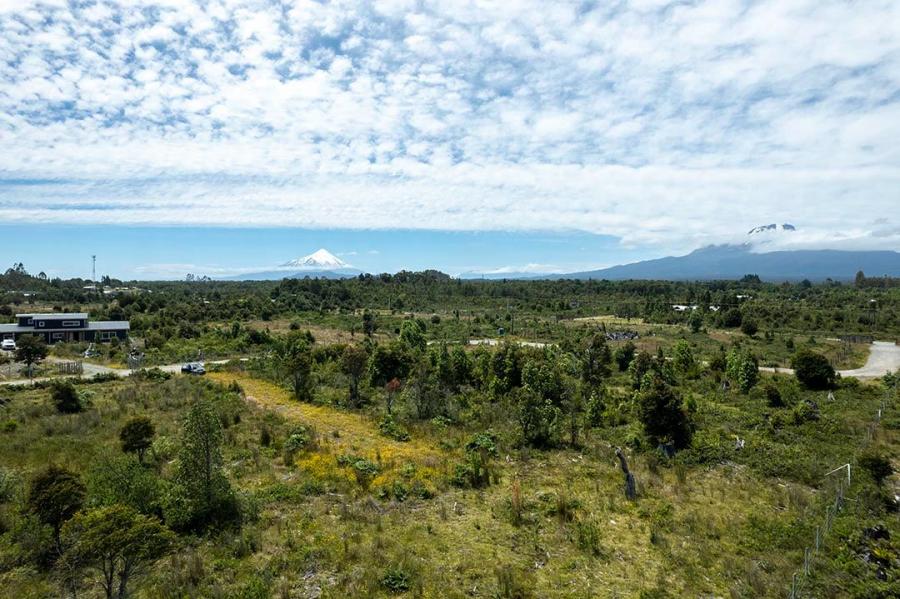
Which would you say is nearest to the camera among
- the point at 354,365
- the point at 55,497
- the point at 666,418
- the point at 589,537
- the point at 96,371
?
the point at 55,497

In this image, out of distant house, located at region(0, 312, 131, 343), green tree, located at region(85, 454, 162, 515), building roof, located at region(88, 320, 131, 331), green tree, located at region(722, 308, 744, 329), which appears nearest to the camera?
green tree, located at region(85, 454, 162, 515)

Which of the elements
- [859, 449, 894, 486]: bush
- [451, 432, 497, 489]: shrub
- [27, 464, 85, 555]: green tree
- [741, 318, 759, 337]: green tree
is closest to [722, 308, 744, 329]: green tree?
[741, 318, 759, 337]: green tree

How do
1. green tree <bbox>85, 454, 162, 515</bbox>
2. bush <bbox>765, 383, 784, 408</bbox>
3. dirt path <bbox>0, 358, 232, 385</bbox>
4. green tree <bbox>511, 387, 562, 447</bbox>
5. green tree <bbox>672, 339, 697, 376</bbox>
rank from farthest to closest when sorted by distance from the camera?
green tree <bbox>672, 339, 697, 376</bbox>, dirt path <bbox>0, 358, 232, 385</bbox>, bush <bbox>765, 383, 784, 408</bbox>, green tree <bbox>511, 387, 562, 447</bbox>, green tree <bbox>85, 454, 162, 515</bbox>

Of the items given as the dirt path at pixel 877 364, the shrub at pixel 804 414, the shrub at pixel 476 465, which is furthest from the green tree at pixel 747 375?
the shrub at pixel 476 465

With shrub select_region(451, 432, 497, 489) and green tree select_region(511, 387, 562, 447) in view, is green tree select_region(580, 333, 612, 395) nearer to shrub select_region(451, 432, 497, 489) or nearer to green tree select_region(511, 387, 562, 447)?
green tree select_region(511, 387, 562, 447)

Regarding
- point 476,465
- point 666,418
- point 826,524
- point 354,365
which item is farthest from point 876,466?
point 354,365

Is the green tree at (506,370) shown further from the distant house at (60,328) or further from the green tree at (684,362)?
the distant house at (60,328)

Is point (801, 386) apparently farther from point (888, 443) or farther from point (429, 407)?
point (429, 407)

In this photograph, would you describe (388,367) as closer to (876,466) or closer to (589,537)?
(589,537)
